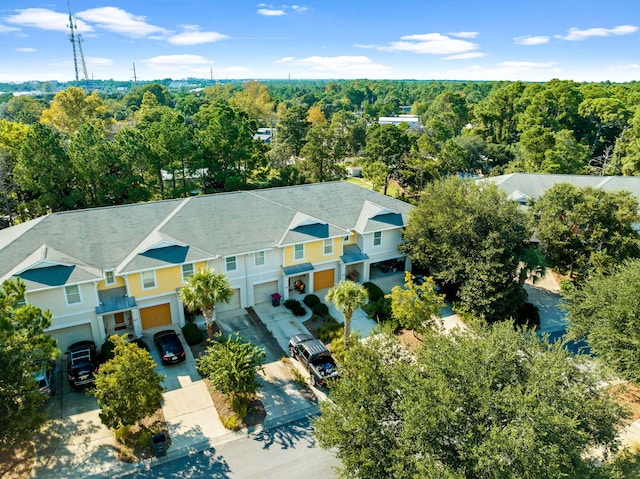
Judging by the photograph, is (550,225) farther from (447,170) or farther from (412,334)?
(447,170)

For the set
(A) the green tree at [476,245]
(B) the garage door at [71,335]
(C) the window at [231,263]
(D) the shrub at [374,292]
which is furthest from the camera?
(D) the shrub at [374,292]

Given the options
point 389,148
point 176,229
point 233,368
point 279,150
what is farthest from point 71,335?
point 279,150

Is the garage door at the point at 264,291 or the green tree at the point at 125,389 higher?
the green tree at the point at 125,389

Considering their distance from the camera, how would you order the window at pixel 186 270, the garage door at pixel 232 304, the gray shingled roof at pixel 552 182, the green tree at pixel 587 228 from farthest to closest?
the gray shingled roof at pixel 552 182, the green tree at pixel 587 228, the garage door at pixel 232 304, the window at pixel 186 270

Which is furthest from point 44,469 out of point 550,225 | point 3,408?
point 550,225

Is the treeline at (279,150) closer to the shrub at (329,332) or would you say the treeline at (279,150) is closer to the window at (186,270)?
the window at (186,270)

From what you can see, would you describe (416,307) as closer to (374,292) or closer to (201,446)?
(374,292)

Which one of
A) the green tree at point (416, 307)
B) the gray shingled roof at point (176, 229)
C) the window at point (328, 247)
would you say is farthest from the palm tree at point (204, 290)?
the green tree at point (416, 307)
